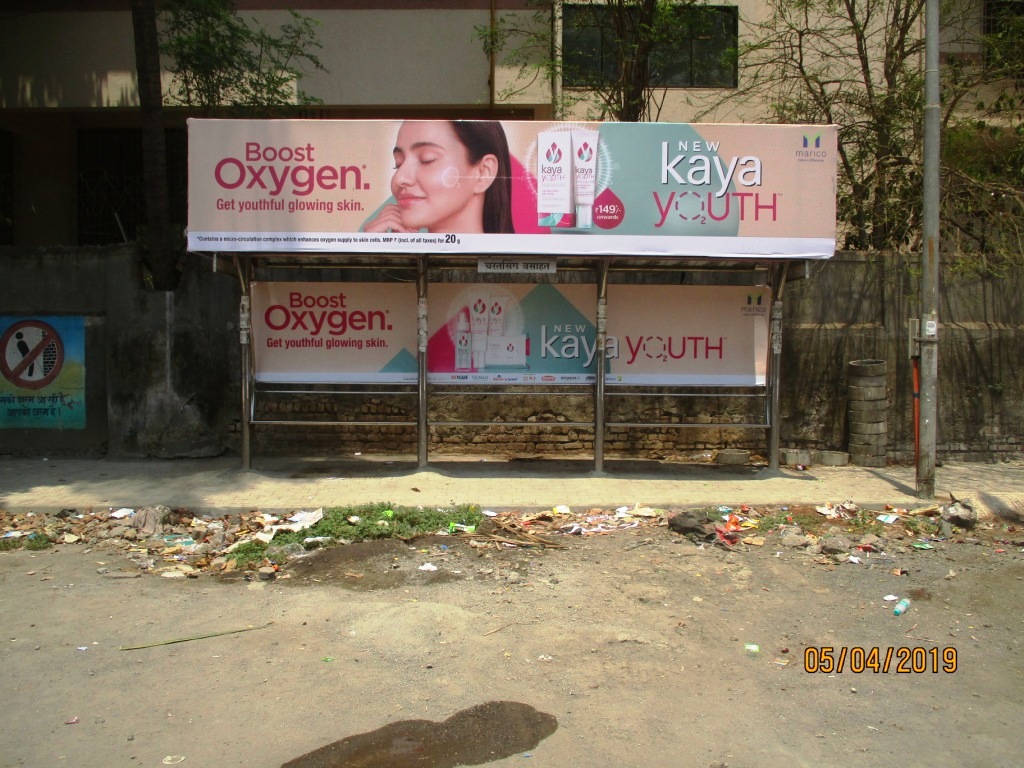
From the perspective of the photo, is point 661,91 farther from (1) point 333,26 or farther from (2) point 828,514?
(2) point 828,514

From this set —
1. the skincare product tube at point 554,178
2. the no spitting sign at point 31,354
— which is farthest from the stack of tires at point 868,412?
the no spitting sign at point 31,354

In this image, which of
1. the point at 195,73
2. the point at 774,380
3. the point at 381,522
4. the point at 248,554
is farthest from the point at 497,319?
the point at 195,73

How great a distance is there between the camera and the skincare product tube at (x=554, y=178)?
8.34 meters

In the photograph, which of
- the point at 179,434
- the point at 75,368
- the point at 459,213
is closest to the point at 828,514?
the point at 459,213

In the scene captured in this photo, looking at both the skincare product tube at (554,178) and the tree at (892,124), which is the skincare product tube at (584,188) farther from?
the tree at (892,124)

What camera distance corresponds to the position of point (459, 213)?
8.34m

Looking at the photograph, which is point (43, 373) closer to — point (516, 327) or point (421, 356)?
point (421, 356)

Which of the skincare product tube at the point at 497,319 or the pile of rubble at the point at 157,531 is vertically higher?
the skincare product tube at the point at 497,319

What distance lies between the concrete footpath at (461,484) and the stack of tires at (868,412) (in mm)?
239

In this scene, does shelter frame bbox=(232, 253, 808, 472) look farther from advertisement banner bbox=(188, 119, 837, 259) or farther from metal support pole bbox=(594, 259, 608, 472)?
advertisement banner bbox=(188, 119, 837, 259)

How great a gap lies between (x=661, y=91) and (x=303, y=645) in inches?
489

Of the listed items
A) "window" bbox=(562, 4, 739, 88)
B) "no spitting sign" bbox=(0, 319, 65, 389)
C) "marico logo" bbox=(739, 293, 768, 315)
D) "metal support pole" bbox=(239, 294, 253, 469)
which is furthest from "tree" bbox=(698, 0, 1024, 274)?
"no spitting sign" bbox=(0, 319, 65, 389)

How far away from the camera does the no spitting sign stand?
9.87 metres

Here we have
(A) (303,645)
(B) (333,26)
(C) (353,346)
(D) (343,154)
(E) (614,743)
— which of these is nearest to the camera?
(E) (614,743)
